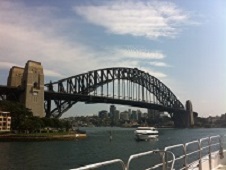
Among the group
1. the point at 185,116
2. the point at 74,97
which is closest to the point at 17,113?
the point at 74,97

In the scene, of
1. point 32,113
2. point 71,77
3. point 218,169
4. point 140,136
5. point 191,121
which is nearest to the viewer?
point 218,169

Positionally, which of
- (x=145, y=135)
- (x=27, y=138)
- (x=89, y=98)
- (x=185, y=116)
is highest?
(x=89, y=98)

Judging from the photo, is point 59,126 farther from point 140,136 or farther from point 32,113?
point 140,136

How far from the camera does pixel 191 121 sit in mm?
183125

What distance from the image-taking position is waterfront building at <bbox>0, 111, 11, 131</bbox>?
9738 centimetres

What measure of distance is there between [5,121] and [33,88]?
46.8ft

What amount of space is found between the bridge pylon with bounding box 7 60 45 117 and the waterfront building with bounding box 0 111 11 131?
8.81 metres

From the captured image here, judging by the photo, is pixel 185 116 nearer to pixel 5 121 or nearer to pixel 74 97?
pixel 74 97

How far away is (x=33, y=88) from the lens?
108 m

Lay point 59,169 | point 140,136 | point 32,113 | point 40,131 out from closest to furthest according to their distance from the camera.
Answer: point 59,169 < point 140,136 < point 40,131 < point 32,113

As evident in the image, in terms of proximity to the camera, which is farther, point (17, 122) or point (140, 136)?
point (17, 122)

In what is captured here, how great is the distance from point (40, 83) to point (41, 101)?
6.11 metres

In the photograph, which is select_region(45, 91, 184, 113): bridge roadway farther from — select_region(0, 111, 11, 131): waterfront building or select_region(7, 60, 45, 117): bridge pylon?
select_region(0, 111, 11, 131): waterfront building

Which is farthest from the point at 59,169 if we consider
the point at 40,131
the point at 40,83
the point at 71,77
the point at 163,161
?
the point at 71,77
